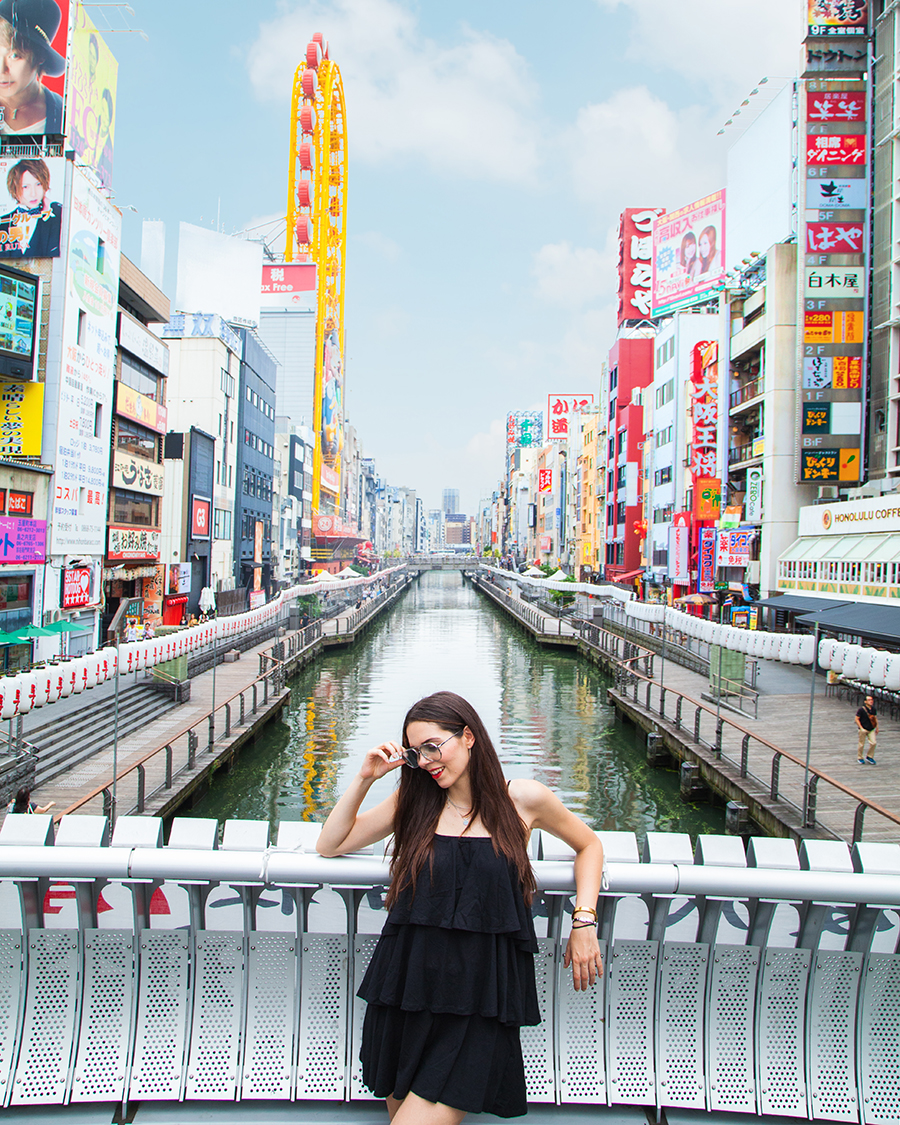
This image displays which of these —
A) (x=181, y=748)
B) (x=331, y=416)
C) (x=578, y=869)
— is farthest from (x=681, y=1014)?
(x=331, y=416)

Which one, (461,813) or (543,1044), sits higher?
(461,813)

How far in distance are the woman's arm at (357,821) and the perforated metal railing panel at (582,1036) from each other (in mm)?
1105

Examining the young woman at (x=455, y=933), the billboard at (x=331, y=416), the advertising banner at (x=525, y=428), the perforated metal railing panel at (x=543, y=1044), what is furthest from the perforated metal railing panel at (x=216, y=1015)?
the advertising banner at (x=525, y=428)

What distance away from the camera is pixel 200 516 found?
49062 millimetres

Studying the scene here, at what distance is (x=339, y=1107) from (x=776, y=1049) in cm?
188

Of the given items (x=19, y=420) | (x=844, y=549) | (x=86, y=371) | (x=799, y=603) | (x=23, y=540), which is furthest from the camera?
(x=799, y=603)

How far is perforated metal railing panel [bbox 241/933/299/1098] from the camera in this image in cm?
337

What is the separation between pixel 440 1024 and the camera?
2.70m

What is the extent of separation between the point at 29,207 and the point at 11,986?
103 feet

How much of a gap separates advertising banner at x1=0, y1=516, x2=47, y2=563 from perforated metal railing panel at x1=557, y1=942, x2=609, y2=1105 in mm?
25490

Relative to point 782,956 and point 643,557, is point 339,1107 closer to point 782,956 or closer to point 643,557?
point 782,956

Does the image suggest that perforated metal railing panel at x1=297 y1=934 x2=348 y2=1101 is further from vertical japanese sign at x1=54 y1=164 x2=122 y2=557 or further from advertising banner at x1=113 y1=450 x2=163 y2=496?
advertising banner at x1=113 y1=450 x2=163 y2=496

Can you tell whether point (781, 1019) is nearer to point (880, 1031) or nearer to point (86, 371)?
point (880, 1031)

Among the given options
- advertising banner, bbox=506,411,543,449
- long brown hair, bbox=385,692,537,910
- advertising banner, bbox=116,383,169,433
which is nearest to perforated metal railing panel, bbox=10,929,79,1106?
long brown hair, bbox=385,692,537,910
